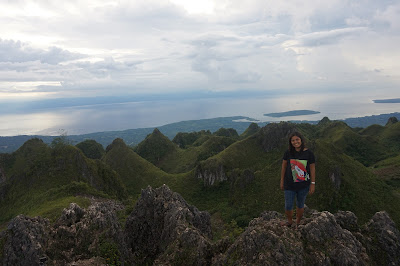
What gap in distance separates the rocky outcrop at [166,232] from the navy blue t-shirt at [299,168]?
6.50 meters

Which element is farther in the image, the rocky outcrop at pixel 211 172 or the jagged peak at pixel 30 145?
the jagged peak at pixel 30 145

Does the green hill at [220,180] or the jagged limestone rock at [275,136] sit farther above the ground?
the jagged limestone rock at [275,136]

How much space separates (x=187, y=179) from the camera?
6531cm

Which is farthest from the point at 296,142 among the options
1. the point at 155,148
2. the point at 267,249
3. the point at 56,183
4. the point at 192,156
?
the point at 155,148

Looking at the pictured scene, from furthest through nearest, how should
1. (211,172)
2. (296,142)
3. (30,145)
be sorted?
Result: (30,145) < (211,172) < (296,142)

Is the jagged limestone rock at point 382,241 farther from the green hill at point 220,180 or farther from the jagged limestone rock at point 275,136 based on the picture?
the jagged limestone rock at point 275,136

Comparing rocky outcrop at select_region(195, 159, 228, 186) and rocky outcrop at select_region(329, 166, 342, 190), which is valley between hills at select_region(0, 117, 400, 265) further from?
rocky outcrop at select_region(195, 159, 228, 186)

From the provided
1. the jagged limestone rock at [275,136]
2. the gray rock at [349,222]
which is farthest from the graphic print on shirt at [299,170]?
the jagged limestone rock at [275,136]

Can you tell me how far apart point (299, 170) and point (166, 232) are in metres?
10.7

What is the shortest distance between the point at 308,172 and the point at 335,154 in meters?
50.0

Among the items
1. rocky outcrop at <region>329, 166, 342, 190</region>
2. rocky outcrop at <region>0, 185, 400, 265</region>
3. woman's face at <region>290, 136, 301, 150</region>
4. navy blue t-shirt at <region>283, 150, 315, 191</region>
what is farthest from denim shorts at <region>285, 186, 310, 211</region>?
rocky outcrop at <region>329, 166, 342, 190</region>

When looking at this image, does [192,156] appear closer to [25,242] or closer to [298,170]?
[25,242]

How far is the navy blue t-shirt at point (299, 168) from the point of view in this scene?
11.2 metres

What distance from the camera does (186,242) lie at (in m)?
13.3
